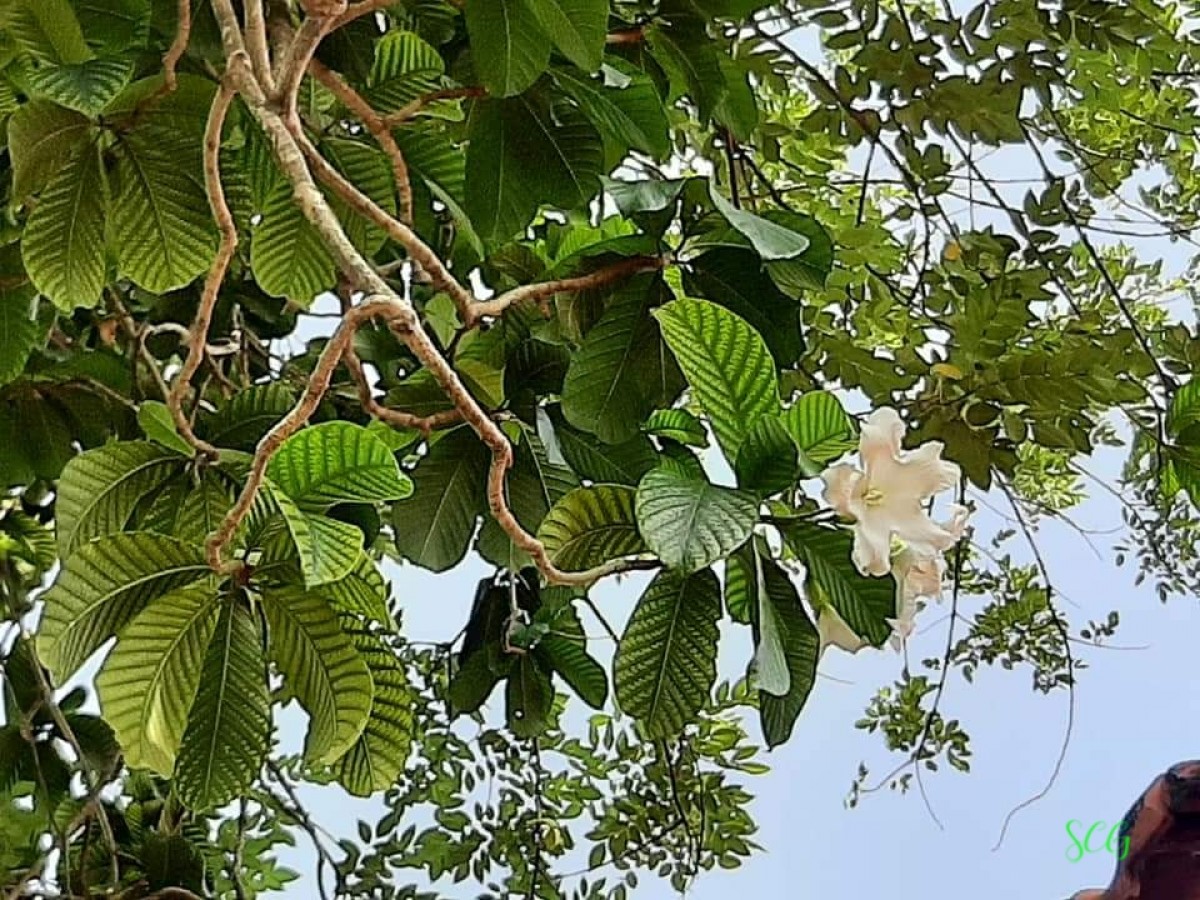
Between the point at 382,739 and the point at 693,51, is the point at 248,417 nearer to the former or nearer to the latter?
the point at 382,739

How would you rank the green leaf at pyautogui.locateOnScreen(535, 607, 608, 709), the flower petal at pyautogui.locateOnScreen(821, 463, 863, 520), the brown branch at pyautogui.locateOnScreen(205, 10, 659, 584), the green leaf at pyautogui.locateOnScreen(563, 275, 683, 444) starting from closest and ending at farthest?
the brown branch at pyautogui.locateOnScreen(205, 10, 659, 584) → the flower petal at pyautogui.locateOnScreen(821, 463, 863, 520) → the green leaf at pyautogui.locateOnScreen(563, 275, 683, 444) → the green leaf at pyautogui.locateOnScreen(535, 607, 608, 709)

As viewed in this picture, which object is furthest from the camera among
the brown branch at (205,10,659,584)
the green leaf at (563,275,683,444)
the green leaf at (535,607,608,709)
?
the green leaf at (535,607,608,709)

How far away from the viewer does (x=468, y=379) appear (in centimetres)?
65

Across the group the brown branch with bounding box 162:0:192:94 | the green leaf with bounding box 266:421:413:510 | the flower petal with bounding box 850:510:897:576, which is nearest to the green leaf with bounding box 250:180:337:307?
the brown branch with bounding box 162:0:192:94

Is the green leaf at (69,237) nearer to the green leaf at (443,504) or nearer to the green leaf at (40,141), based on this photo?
the green leaf at (40,141)

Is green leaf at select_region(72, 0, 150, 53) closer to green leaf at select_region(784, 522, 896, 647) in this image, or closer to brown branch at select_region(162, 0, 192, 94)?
brown branch at select_region(162, 0, 192, 94)

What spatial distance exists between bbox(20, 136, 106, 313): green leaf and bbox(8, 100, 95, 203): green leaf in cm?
1

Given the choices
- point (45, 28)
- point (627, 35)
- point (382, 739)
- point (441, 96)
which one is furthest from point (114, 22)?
point (382, 739)

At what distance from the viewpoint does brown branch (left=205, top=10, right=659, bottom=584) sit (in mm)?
381

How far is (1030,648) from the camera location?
4.21ft

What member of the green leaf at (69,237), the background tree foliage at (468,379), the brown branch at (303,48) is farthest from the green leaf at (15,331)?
the brown branch at (303,48)

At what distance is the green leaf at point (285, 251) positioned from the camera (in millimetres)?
654

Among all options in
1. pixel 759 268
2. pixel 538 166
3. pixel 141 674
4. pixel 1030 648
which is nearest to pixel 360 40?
pixel 538 166

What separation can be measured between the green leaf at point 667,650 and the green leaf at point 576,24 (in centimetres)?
23
